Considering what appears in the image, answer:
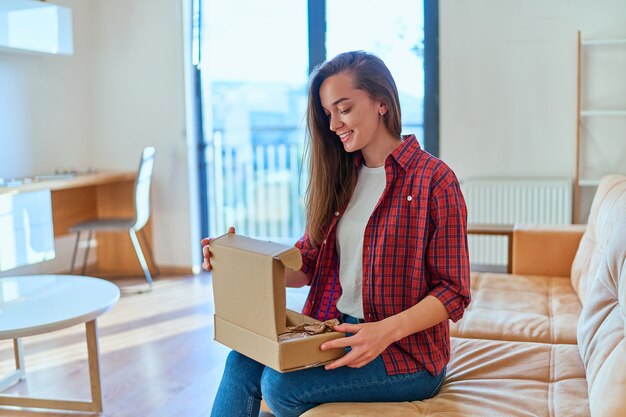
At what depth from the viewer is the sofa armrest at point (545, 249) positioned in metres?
2.92

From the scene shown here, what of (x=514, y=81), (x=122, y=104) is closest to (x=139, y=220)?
(x=122, y=104)

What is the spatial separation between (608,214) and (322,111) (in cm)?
117

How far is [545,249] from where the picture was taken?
9.73 ft

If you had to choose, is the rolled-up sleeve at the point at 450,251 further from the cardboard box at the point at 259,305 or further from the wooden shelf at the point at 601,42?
the wooden shelf at the point at 601,42

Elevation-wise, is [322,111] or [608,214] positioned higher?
[322,111]

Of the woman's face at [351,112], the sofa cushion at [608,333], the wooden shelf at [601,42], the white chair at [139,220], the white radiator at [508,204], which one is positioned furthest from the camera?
the white chair at [139,220]

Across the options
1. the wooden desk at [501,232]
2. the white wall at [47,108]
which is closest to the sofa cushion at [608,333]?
the wooden desk at [501,232]

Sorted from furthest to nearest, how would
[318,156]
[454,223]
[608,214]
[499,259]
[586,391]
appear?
1. [499,259]
2. [608,214]
3. [318,156]
4. [586,391]
5. [454,223]

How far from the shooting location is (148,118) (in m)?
4.79

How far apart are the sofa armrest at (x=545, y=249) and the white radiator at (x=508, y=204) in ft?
3.37

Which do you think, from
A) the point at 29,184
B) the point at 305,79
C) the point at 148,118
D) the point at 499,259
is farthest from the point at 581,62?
the point at 29,184

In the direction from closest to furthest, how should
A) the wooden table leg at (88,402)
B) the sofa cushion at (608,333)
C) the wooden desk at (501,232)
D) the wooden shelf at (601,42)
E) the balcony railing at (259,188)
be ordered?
1. the sofa cushion at (608,333)
2. the wooden table leg at (88,402)
3. the wooden desk at (501,232)
4. the wooden shelf at (601,42)
5. the balcony railing at (259,188)

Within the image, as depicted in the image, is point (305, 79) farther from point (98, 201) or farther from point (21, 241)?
point (21, 241)

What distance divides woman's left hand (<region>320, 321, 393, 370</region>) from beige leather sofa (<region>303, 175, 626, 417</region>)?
119 mm
